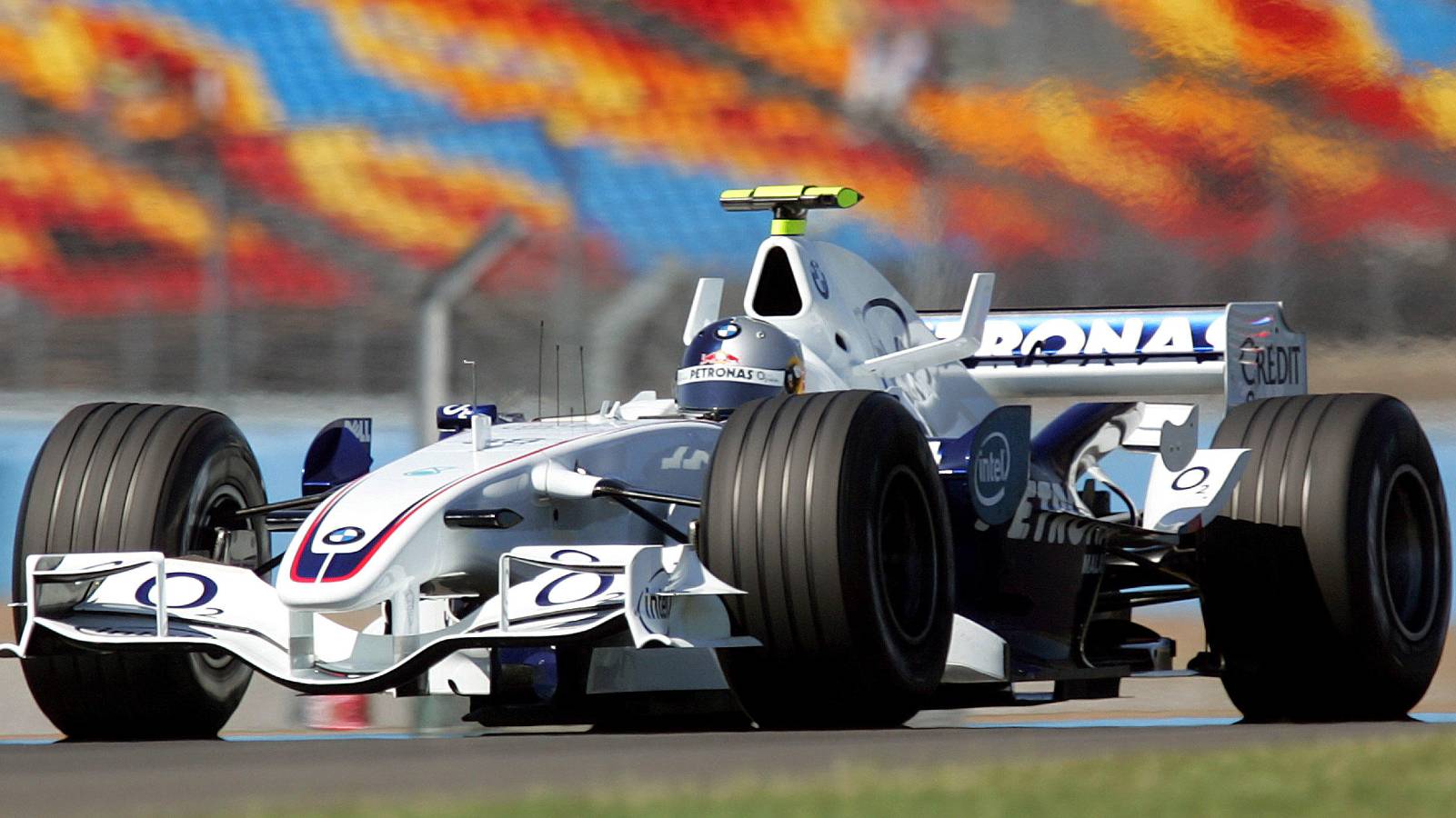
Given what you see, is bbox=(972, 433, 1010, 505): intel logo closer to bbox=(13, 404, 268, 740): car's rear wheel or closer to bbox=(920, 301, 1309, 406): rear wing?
bbox=(920, 301, 1309, 406): rear wing

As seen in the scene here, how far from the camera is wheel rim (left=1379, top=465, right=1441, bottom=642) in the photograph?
8945mm

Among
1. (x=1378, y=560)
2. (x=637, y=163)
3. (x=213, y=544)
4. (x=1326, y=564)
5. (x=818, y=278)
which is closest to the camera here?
(x=213, y=544)

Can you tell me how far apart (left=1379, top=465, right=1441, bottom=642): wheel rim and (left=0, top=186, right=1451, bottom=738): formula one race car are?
0.5 inches

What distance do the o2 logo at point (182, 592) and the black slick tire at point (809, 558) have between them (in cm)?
132

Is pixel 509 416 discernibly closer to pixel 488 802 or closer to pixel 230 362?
pixel 488 802

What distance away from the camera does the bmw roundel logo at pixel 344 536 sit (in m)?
6.86

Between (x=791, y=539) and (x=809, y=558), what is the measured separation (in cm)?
→ 7

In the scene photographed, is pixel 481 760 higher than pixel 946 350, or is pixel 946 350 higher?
pixel 946 350

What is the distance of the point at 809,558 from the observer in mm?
6742

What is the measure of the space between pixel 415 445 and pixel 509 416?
11139 mm

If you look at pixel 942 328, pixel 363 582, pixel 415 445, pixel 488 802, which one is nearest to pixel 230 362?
pixel 415 445

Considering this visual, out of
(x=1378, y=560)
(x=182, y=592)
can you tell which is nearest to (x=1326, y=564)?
(x=1378, y=560)

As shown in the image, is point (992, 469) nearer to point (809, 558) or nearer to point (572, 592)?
point (809, 558)

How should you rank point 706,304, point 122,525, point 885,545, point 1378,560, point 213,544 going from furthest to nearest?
point 706,304 < point 1378,560 < point 213,544 < point 122,525 < point 885,545
